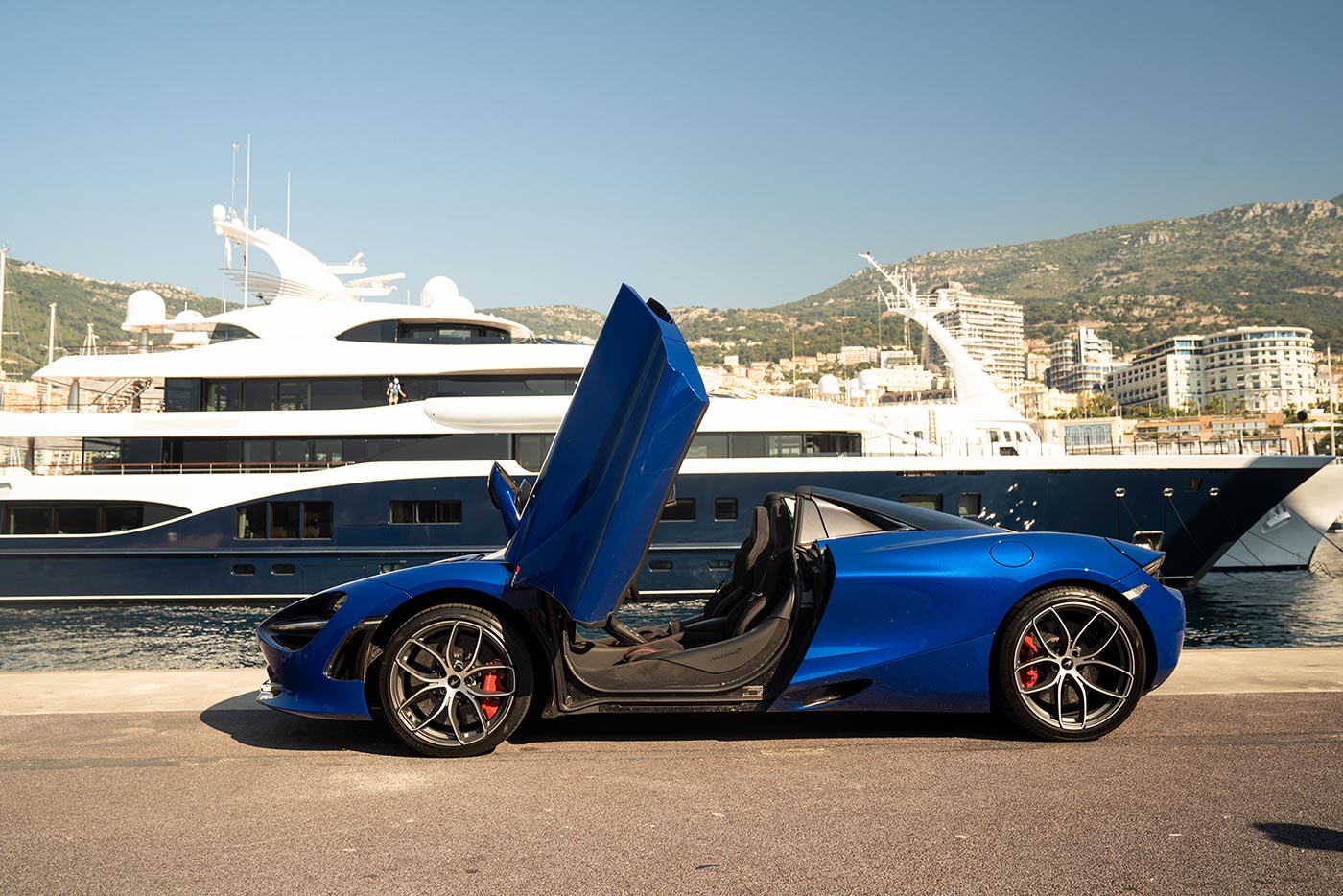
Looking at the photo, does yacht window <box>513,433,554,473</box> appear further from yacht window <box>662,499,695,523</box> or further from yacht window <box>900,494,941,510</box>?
yacht window <box>900,494,941,510</box>

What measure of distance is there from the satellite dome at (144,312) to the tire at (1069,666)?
2333 cm

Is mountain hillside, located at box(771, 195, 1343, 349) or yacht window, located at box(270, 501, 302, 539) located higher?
mountain hillside, located at box(771, 195, 1343, 349)

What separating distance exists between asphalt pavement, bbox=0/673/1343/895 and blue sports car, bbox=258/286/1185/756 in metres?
0.18

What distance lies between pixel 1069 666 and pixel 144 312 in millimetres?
24101

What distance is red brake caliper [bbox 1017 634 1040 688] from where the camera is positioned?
385 centimetres

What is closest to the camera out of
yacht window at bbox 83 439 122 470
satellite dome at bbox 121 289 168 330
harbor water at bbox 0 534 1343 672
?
harbor water at bbox 0 534 1343 672

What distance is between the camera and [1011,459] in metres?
17.8

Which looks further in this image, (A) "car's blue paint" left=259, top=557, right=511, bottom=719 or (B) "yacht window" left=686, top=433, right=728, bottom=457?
(B) "yacht window" left=686, top=433, right=728, bottom=457

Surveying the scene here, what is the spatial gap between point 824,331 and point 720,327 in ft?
57.5

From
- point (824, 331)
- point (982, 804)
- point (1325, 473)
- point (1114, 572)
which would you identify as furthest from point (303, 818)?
point (824, 331)

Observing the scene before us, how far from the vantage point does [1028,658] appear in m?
3.87

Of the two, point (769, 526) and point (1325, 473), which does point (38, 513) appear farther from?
point (1325, 473)

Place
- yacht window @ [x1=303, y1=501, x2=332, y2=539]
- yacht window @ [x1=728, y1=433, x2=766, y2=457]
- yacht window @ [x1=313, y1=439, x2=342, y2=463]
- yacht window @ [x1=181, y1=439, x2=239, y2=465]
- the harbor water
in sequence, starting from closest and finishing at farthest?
the harbor water → yacht window @ [x1=303, y1=501, x2=332, y2=539] → yacht window @ [x1=728, y1=433, x2=766, y2=457] → yacht window @ [x1=313, y1=439, x2=342, y2=463] → yacht window @ [x1=181, y1=439, x2=239, y2=465]

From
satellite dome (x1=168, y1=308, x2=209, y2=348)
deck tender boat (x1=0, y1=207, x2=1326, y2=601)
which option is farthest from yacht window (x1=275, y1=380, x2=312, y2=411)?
satellite dome (x1=168, y1=308, x2=209, y2=348)
